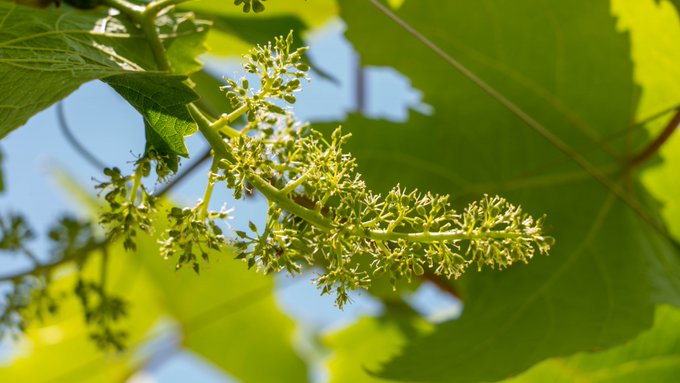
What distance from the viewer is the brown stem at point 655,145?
188cm

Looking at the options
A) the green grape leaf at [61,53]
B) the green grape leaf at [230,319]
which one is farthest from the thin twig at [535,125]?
the green grape leaf at [230,319]

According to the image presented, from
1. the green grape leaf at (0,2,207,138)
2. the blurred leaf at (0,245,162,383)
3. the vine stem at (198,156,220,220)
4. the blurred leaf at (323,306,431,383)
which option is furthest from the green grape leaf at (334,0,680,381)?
the blurred leaf at (0,245,162,383)

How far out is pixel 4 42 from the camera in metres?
1.08

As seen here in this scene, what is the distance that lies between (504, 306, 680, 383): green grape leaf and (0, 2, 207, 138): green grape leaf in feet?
3.72

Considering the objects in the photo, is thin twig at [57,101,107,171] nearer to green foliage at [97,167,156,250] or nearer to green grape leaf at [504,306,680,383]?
green foliage at [97,167,156,250]

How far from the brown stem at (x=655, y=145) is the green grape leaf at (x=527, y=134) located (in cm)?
3

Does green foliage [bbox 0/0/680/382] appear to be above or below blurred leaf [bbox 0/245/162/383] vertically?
below

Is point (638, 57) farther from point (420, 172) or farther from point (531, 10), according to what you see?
point (420, 172)

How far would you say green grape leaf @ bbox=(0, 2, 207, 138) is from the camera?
103 cm

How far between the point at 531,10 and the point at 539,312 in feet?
2.12

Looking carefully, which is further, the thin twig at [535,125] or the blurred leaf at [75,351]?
the blurred leaf at [75,351]

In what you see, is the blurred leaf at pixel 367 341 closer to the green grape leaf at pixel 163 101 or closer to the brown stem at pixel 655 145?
the brown stem at pixel 655 145

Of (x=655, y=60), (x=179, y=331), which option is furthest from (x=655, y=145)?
(x=179, y=331)

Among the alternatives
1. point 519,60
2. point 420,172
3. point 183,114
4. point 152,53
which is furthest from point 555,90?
point 183,114
